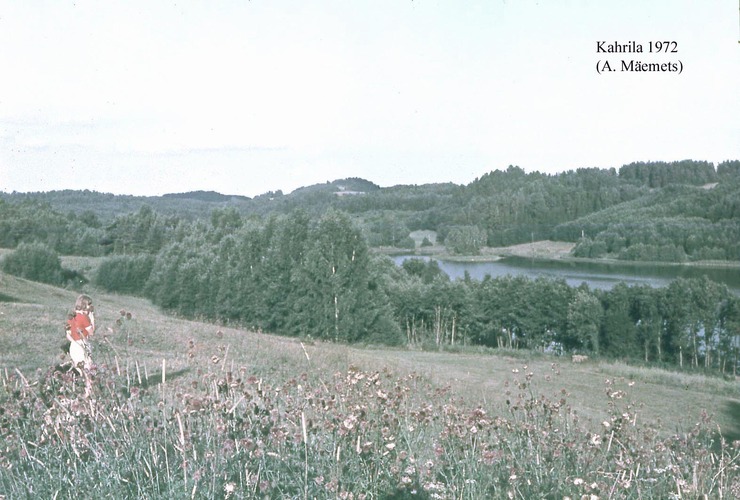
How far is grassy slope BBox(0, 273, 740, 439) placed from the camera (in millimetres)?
→ 9461

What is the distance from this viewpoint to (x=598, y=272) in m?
66.8

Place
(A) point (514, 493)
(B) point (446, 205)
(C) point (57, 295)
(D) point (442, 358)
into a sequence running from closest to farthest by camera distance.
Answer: (A) point (514, 493) < (C) point (57, 295) < (D) point (442, 358) < (B) point (446, 205)

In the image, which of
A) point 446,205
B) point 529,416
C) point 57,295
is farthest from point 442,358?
point 446,205

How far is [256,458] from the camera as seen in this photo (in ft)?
11.9

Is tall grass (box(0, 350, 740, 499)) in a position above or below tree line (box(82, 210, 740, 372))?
above

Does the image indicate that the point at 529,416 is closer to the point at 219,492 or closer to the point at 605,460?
the point at 605,460

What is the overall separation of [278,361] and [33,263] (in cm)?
3777

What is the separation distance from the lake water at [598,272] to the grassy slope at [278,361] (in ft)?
78.1

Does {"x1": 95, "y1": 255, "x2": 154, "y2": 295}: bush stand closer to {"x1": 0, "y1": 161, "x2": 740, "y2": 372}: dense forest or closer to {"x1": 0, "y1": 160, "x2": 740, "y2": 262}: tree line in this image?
{"x1": 0, "y1": 161, "x2": 740, "y2": 372}: dense forest

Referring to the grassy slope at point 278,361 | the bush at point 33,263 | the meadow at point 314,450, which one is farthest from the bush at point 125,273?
the meadow at point 314,450

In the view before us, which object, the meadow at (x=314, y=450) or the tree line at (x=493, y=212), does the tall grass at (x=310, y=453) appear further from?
the tree line at (x=493, y=212)

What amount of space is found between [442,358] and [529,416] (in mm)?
30705

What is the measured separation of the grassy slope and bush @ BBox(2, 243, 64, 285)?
16861 millimetres

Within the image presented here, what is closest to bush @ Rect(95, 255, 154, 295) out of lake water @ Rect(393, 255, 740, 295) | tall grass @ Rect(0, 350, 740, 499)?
lake water @ Rect(393, 255, 740, 295)
